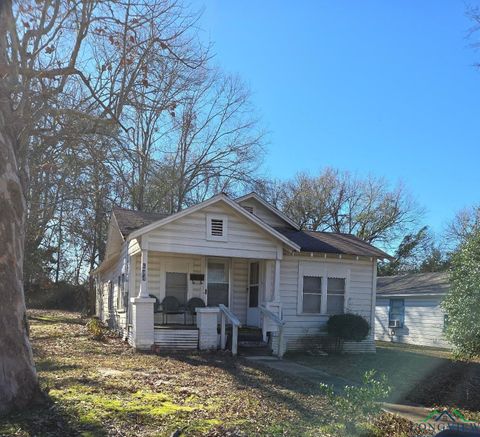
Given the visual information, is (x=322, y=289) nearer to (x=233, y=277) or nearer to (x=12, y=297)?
(x=233, y=277)

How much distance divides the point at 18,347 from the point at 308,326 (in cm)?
1153

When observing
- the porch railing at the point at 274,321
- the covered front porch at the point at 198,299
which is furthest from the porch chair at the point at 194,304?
the porch railing at the point at 274,321

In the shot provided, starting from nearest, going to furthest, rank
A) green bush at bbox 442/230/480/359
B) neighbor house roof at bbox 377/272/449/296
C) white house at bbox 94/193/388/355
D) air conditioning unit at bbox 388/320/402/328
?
1. green bush at bbox 442/230/480/359
2. white house at bbox 94/193/388/355
3. neighbor house roof at bbox 377/272/449/296
4. air conditioning unit at bbox 388/320/402/328

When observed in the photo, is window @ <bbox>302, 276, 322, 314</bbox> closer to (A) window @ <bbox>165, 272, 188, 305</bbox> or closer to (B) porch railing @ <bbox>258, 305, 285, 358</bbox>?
(B) porch railing @ <bbox>258, 305, 285, 358</bbox>

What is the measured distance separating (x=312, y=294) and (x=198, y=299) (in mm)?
3678

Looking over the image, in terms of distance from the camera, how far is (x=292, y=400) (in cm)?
773

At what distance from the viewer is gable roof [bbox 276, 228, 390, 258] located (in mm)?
16609

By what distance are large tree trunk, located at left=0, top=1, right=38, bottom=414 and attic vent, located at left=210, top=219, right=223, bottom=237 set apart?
340 inches

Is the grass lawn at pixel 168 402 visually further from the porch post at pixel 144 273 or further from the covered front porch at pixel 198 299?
the porch post at pixel 144 273

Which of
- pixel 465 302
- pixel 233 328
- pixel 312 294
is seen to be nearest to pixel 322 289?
pixel 312 294

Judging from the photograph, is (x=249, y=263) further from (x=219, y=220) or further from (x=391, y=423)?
(x=391, y=423)

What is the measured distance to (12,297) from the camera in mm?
5914

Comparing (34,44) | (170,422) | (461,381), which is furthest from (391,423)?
(34,44)

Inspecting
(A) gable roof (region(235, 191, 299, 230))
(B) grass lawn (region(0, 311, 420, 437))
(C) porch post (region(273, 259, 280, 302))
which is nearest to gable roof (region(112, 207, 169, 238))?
(A) gable roof (region(235, 191, 299, 230))
